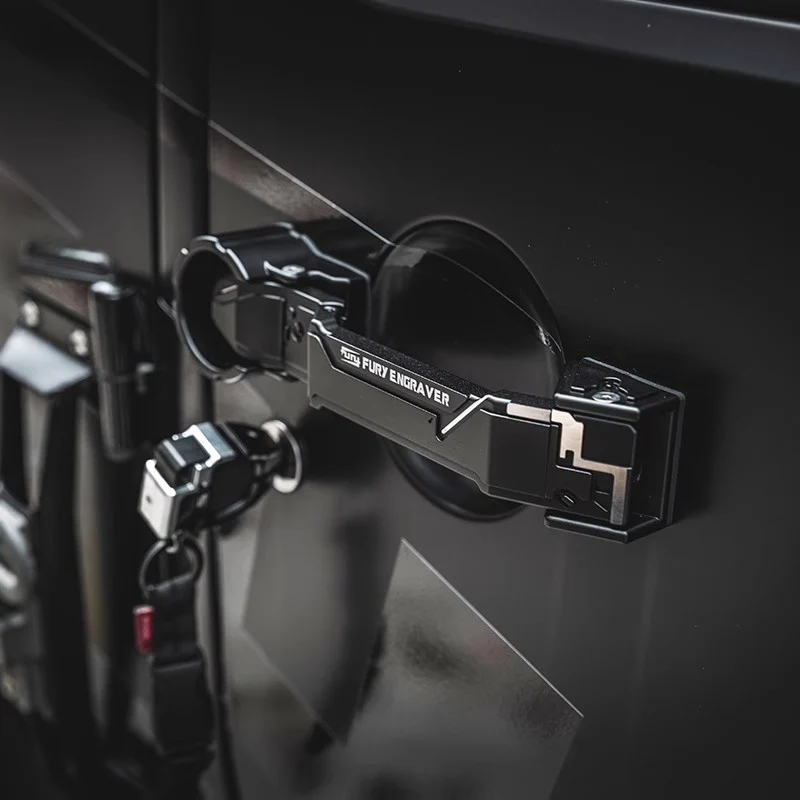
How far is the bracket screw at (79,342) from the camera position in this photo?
1270mm

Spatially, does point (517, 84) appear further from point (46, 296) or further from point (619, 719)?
point (46, 296)

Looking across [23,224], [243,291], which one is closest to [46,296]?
[23,224]

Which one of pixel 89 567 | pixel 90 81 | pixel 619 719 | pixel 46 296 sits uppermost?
pixel 90 81

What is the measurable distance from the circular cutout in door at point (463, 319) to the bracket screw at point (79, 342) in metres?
0.43

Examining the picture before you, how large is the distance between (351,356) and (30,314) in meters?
0.60

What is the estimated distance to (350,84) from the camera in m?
0.89

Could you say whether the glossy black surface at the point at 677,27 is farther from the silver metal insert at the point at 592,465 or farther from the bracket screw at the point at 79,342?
the bracket screw at the point at 79,342

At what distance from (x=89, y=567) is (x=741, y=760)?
31.1 inches

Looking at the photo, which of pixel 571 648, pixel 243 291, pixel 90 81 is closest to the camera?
pixel 571 648

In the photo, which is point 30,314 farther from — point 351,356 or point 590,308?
point 590,308

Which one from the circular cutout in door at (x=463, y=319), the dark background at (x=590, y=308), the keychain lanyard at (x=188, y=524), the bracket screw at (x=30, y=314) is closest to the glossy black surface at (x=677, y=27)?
the dark background at (x=590, y=308)

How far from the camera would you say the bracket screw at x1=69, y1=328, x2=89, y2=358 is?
50.0 inches

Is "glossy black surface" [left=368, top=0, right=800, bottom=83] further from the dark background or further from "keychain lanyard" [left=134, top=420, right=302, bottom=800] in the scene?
"keychain lanyard" [left=134, top=420, right=302, bottom=800]

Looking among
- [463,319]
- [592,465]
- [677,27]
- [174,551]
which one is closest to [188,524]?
[174,551]
